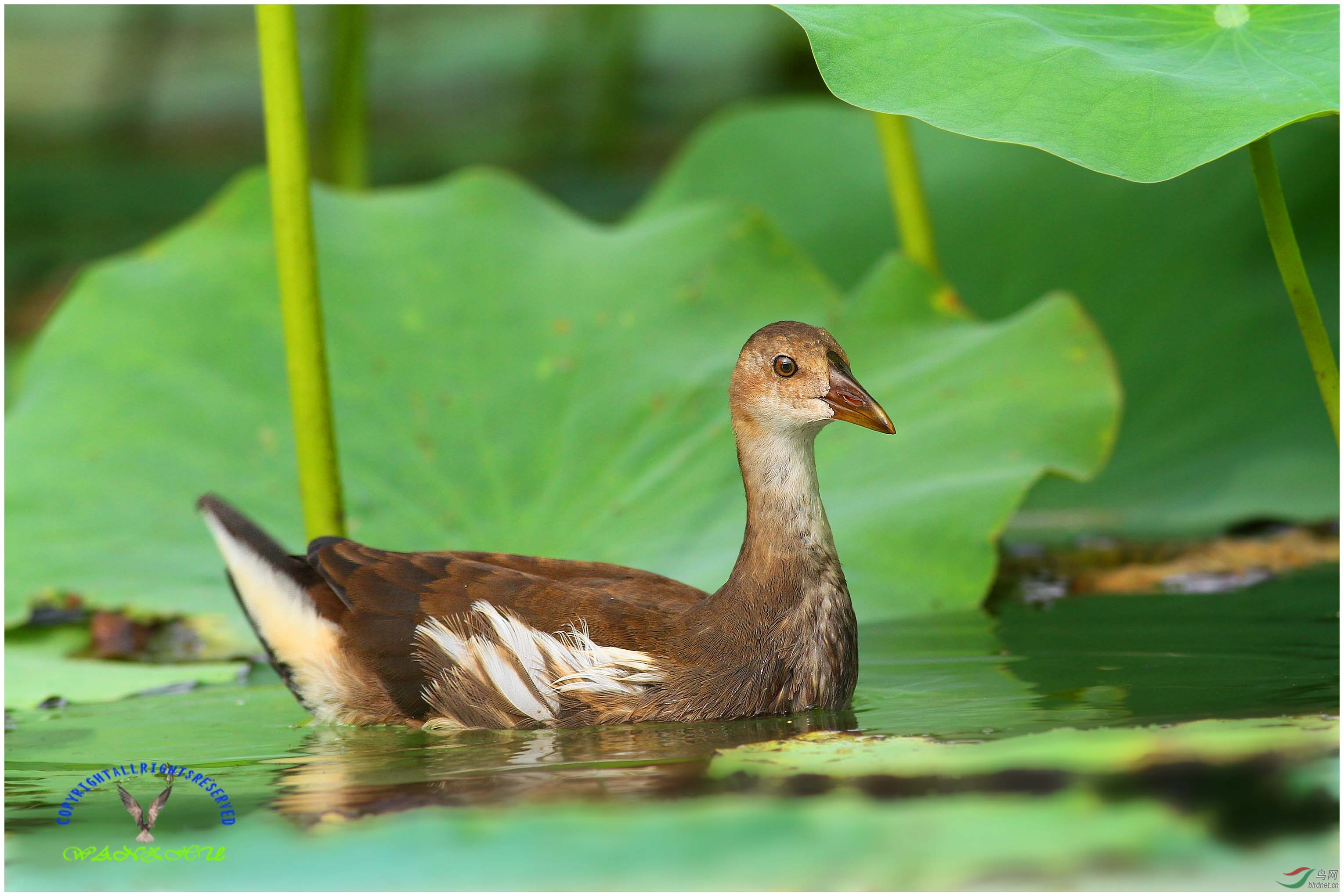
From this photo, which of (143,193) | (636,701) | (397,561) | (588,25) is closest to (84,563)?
(397,561)

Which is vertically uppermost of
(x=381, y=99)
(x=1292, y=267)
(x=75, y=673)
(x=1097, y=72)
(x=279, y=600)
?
(x=381, y=99)

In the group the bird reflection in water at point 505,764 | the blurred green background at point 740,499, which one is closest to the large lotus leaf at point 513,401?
the blurred green background at point 740,499

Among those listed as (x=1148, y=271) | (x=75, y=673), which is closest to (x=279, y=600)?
(x=75, y=673)

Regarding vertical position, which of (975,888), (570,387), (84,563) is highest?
(570,387)

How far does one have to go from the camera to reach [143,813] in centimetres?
190

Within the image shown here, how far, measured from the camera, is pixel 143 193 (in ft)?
28.1

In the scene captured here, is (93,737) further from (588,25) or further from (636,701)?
(588,25)

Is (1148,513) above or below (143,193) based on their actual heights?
below

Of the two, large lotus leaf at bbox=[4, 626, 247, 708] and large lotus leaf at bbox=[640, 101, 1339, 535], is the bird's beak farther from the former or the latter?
large lotus leaf at bbox=[640, 101, 1339, 535]

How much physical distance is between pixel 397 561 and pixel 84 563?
3.24 feet

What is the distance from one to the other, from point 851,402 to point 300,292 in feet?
3.95

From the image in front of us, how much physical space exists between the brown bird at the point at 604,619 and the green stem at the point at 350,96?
270cm

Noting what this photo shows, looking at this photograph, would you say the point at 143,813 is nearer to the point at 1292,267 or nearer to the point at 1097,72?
the point at 1097,72
